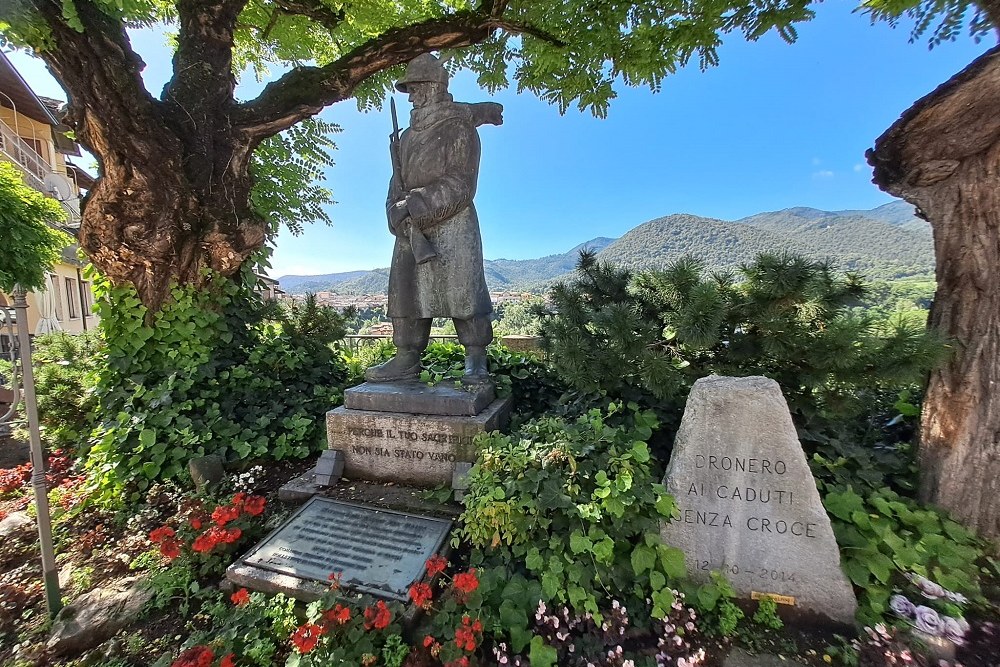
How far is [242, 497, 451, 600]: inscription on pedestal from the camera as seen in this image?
84.0 inches

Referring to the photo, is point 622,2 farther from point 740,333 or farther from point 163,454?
point 163,454

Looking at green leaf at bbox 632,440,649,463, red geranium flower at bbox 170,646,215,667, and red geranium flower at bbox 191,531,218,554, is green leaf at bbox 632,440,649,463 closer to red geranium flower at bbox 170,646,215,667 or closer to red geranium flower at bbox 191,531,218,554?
red geranium flower at bbox 170,646,215,667

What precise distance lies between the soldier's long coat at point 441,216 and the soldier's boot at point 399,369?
1.08 feet

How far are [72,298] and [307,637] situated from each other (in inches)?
840

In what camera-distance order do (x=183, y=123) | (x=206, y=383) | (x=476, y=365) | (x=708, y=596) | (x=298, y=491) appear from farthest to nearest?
(x=183, y=123), (x=206, y=383), (x=476, y=365), (x=298, y=491), (x=708, y=596)

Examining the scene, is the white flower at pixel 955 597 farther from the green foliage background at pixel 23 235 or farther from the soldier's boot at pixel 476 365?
the green foliage background at pixel 23 235

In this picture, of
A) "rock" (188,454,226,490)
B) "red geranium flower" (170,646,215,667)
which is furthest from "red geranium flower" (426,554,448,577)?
"rock" (188,454,226,490)

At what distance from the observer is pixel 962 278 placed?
2.41 metres

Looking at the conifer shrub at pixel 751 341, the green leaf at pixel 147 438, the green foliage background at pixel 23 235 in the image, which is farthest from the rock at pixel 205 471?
the conifer shrub at pixel 751 341

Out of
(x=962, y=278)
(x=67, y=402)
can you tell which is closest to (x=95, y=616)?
(x=67, y=402)

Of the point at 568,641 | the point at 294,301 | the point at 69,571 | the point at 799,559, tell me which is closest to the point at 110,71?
the point at 294,301

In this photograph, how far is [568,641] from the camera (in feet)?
5.97

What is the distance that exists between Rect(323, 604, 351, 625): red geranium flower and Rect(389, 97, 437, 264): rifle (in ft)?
7.30

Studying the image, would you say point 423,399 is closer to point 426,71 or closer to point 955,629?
point 426,71
